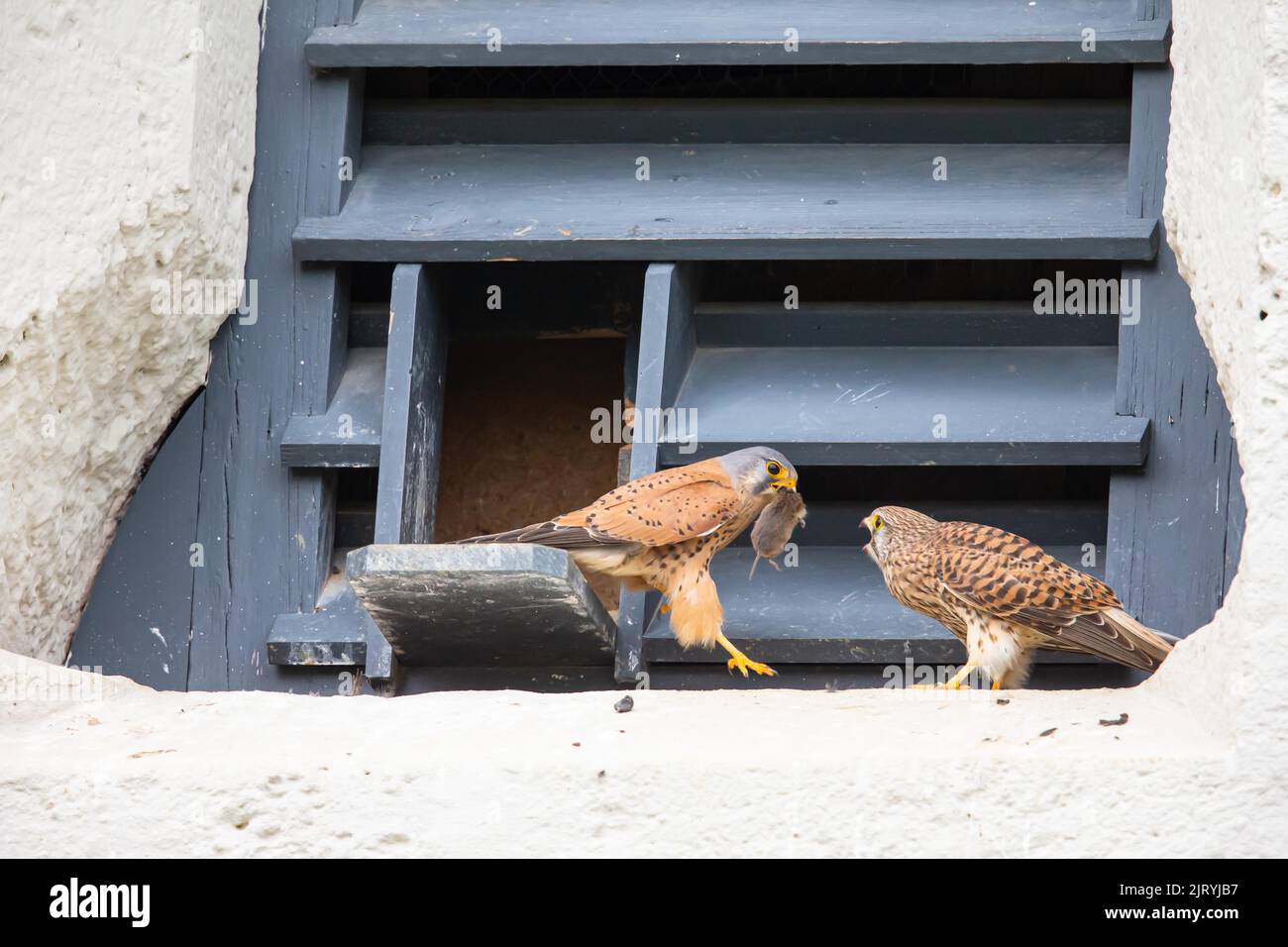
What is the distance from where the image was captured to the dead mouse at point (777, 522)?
133 inches

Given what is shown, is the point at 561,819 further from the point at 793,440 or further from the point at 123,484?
the point at 123,484

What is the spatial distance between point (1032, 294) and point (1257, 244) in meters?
1.47

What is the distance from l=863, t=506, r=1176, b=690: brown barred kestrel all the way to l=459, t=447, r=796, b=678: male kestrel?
302mm

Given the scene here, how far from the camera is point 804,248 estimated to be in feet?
10.9

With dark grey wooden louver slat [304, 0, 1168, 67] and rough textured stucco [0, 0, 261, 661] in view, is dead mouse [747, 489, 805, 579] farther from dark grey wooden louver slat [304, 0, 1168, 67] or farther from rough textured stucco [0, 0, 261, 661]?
rough textured stucco [0, 0, 261, 661]

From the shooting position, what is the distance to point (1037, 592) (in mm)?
3041

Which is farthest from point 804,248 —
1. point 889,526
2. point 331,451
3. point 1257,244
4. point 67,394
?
point 67,394

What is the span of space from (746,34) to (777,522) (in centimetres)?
106

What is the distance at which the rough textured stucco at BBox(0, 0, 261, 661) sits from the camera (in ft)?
9.42

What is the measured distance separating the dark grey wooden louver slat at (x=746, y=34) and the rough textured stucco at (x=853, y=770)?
3.25 ft

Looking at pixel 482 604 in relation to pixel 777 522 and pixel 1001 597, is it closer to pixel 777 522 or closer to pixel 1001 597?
pixel 777 522

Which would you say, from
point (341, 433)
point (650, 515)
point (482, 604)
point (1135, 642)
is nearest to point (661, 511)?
point (650, 515)

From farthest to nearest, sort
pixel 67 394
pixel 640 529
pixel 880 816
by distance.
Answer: pixel 640 529 → pixel 67 394 → pixel 880 816

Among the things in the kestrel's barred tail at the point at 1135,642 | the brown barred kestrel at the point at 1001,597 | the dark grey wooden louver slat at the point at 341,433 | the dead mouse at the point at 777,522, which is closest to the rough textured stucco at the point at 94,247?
the dark grey wooden louver slat at the point at 341,433
